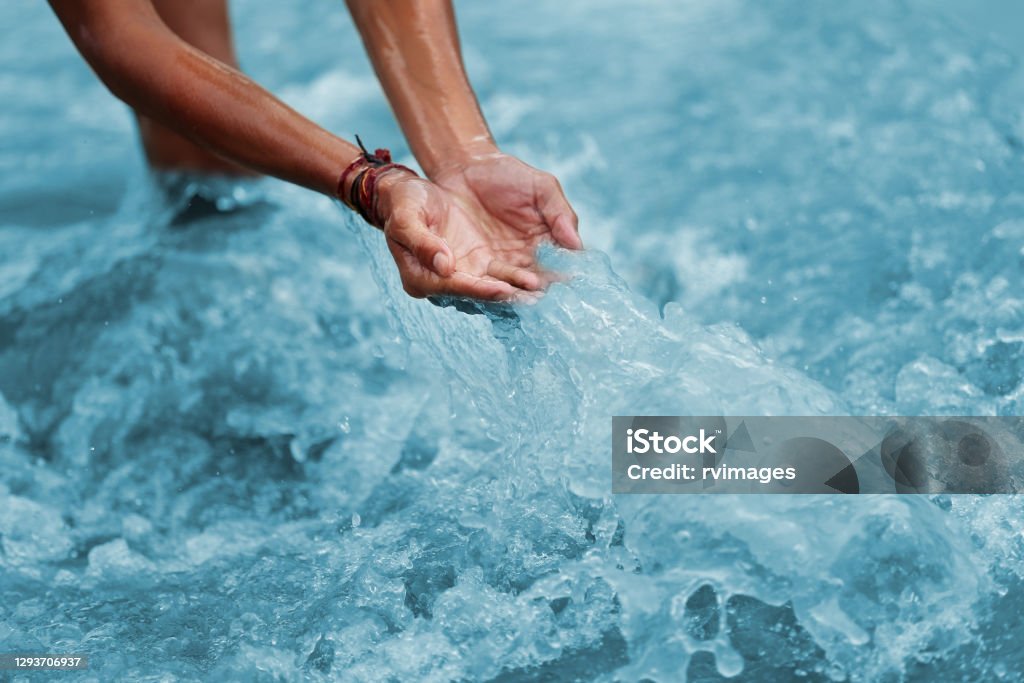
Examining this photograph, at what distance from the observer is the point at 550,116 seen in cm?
332

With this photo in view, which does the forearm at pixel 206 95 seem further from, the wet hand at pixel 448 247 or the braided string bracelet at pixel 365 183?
the wet hand at pixel 448 247

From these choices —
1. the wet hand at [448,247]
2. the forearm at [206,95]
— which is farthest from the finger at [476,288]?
the forearm at [206,95]

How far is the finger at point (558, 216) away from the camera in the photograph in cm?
179

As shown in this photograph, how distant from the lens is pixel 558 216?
1797mm

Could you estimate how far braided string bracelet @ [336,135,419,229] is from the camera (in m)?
1.78

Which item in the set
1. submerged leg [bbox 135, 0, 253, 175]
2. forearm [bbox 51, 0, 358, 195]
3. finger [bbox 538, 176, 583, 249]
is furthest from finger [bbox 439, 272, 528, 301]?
submerged leg [bbox 135, 0, 253, 175]

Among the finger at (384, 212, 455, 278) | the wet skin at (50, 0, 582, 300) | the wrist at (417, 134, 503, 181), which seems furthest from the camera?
the wrist at (417, 134, 503, 181)

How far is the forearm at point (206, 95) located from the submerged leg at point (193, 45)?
1.83 ft

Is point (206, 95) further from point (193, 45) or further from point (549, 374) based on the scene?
point (193, 45)

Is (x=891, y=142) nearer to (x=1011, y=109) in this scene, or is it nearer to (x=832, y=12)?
(x=1011, y=109)

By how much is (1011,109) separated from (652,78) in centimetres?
95

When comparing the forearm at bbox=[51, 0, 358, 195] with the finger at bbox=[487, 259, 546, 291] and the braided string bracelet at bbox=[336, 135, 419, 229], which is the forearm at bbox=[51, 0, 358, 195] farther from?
the finger at bbox=[487, 259, 546, 291]

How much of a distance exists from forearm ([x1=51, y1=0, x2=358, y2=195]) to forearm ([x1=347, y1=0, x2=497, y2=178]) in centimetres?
18

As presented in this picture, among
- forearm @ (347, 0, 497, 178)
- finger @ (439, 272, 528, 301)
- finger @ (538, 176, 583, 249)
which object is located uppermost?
forearm @ (347, 0, 497, 178)
